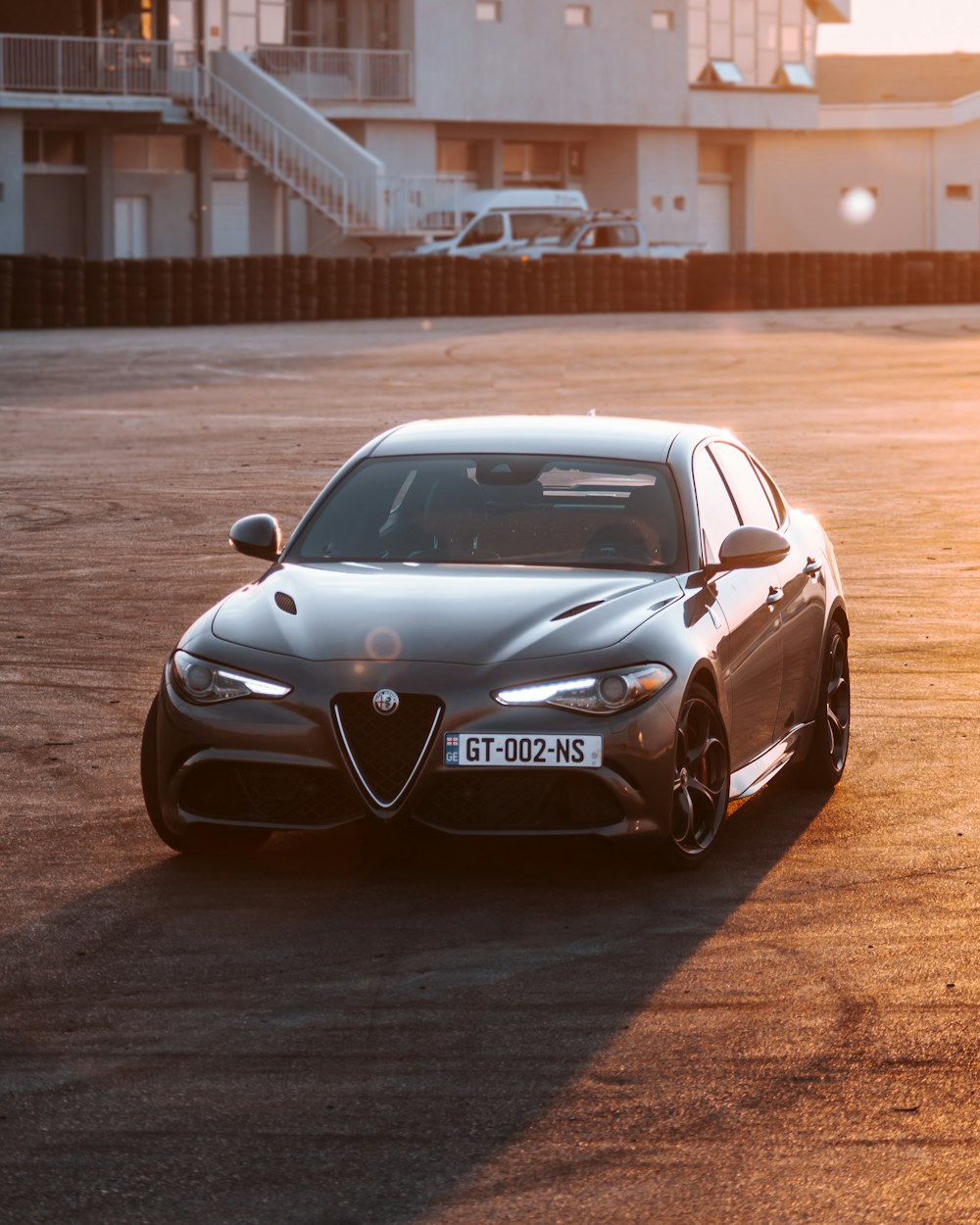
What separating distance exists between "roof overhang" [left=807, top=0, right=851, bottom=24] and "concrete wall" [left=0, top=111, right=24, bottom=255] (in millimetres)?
27775

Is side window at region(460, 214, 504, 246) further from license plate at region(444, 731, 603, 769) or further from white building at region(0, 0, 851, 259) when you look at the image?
license plate at region(444, 731, 603, 769)

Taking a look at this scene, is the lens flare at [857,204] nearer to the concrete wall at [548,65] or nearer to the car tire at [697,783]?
the concrete wall at [548,65]

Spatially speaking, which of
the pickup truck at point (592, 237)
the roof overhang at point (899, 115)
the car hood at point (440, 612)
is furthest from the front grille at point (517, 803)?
the roof overhang at point (899, 115)

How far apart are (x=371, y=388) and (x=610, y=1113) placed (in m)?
24.9

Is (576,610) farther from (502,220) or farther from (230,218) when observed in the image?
(230,218)

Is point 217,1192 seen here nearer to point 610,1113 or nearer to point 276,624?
point 610,1113

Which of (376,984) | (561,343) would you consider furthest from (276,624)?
(561,343)

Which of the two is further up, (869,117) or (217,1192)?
(869,117)

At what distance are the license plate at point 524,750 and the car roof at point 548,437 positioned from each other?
1690 mm

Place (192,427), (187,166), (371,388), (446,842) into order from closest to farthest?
(446,842)
(192,427)
(371,388)
(187,166)

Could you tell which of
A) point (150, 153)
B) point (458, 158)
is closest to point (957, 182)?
point (458, 158)

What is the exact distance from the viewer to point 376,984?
604 centimetres

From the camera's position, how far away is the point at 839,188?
242 feet

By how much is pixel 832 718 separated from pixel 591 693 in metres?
2.05
